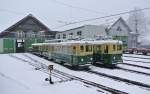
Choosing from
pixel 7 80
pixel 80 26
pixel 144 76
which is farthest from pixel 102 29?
pixel 7 80

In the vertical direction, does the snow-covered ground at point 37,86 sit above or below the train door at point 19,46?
below

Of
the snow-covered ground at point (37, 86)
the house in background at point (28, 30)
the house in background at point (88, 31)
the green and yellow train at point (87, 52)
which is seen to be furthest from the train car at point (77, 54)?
the house in background at point (28, 30)

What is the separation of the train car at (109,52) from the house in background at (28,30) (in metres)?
26.7

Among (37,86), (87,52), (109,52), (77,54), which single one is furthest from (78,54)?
(37,86)

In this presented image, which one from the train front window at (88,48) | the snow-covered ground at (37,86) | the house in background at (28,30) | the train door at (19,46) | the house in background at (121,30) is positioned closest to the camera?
the snow-covered ground at (37,86)

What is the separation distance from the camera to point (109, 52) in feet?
74.7

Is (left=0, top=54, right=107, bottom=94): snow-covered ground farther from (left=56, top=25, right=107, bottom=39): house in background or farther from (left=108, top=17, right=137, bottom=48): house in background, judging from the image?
(left=108, top=17, right=137, bottom=48): house in background

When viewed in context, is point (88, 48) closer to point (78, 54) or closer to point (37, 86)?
point (78, 54)

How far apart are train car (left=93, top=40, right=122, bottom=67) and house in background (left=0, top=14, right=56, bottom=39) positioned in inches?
1050

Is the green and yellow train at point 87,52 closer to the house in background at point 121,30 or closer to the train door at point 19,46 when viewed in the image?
the train door at point 19,46

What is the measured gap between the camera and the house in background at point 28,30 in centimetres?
4631

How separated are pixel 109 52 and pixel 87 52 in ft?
7.97

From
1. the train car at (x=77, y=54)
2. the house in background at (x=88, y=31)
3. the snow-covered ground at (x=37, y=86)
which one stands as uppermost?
the house in background at (x=88, y=31)

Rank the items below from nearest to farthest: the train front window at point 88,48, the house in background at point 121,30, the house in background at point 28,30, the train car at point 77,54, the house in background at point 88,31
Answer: the train car at point 77,54, the train front window at point 88,48, the house in background at point 28,30, the house in background at point 88,31, the house in background at point 121,30
